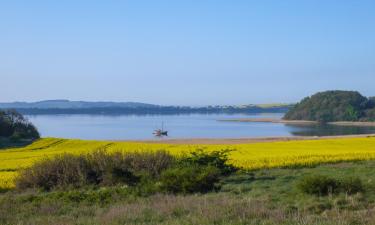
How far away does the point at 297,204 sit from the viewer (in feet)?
34.0

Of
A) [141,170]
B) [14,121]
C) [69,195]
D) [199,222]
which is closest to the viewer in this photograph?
[199,222]

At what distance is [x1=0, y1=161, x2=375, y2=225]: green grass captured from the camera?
8000mm

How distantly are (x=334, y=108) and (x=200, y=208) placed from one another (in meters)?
144

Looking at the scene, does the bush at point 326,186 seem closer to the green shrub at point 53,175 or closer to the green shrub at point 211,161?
the green shrub at point 211,161

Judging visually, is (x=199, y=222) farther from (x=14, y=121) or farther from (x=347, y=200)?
(x=14, y=121)

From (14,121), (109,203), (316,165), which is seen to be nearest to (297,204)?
(109,203)

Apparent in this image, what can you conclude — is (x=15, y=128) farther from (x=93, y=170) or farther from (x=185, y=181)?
(x=185, y=181)

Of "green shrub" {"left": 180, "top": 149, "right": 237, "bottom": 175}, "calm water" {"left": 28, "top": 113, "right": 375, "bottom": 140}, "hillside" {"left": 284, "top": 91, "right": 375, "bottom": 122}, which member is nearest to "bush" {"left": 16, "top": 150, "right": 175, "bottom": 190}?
"green shrub" {"left": 180, "top": 149, "right": 237, "bottom": 175}

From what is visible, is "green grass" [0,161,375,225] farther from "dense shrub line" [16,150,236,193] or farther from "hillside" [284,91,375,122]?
"hillside" [284,91,375,122]

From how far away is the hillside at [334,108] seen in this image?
14050 cm

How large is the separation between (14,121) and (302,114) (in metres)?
93.1

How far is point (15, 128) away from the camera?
249 ft

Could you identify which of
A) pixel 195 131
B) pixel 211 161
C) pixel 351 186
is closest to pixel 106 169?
pixel 211 161

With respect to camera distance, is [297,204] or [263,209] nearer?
[263,209]
